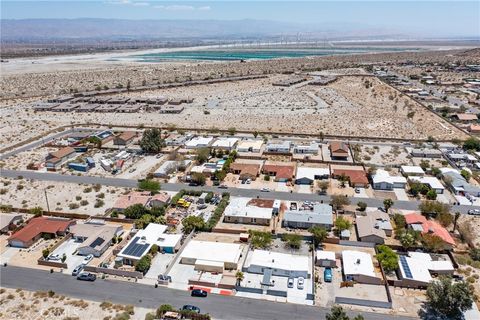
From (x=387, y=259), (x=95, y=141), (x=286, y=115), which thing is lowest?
(x=387, y=259)

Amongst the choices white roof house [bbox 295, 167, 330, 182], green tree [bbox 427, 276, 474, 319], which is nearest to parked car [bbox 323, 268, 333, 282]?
green tree [bbox 427, 276, 474, 319]

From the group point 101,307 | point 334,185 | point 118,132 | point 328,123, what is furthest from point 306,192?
point 118,132

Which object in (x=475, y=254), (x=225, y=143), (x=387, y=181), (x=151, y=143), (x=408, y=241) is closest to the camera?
(x=475, y=254)

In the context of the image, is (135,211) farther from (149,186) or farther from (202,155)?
(202,155)

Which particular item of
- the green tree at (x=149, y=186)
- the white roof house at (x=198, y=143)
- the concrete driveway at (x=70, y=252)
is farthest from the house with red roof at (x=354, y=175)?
the concrete driveway at (x=70, y=252)

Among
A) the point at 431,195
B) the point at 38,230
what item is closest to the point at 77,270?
the point at 38,230

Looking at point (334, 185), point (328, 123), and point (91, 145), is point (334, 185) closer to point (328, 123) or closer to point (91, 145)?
point (328, 123)

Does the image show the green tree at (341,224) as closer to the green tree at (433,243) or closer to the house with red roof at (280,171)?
the green tree at (433,243)

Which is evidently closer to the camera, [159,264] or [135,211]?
[159,264]
